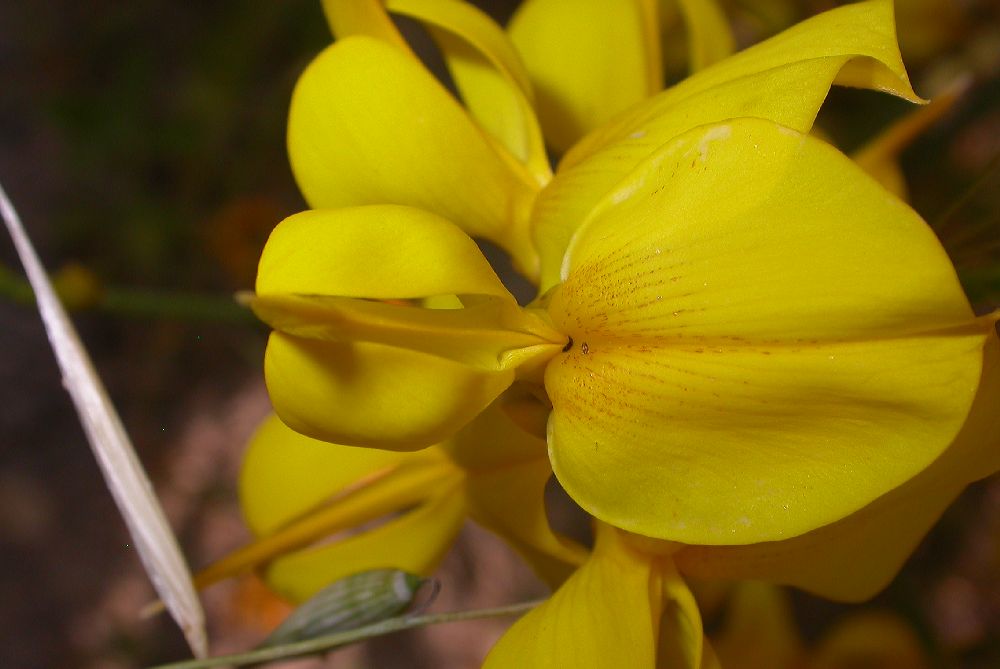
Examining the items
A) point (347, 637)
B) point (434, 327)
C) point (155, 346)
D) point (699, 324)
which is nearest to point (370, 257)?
point (434, 327)

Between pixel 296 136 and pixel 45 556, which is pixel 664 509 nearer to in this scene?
pixel 296 136

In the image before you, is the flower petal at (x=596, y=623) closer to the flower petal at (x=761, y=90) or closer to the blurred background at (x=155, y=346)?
the flower petal at (x=761, y=90)

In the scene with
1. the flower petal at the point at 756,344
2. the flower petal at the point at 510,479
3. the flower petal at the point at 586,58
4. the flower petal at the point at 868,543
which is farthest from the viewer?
the flower petal at the point at 586,58

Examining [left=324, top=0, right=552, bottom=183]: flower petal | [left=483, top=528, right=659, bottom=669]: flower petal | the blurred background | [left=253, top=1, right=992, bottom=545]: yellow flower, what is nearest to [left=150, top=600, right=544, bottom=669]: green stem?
[left=483, top=528, right=659, bottom=669]: flower petal

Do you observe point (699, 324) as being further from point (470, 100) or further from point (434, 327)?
point (470, 100)

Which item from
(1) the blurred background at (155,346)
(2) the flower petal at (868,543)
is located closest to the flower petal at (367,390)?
(2) the flower petal at (868,543)

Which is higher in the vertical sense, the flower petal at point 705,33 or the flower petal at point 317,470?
the flower petal at point 705,33

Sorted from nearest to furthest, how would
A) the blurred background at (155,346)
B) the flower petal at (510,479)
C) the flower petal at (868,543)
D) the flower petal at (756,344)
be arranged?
the flower petal at (756,344)
the flower petal at (868,543)
the flower petal at (510,479)
the blurred background at (155,346)
